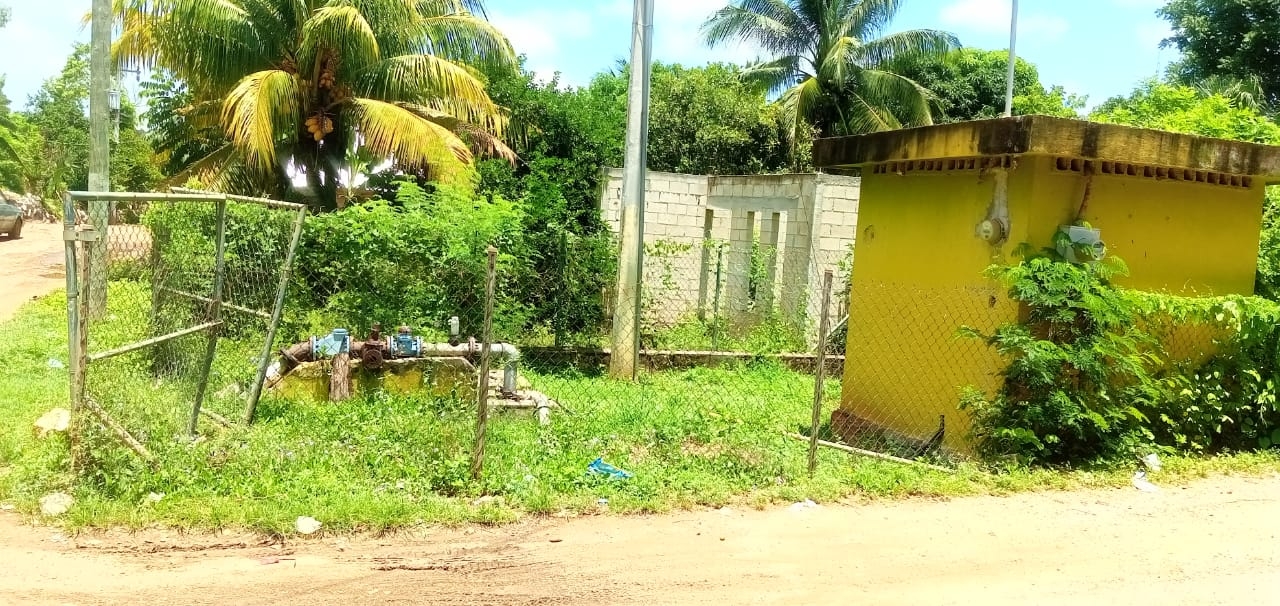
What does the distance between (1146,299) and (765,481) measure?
3092 millimetres

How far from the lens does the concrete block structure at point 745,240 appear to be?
13336 mm

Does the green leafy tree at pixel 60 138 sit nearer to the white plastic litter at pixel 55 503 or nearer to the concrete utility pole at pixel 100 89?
the concrete utility pole at pixel 100 89

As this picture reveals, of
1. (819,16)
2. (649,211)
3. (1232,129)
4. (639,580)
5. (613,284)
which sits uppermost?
(819,16)

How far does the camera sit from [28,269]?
813 inches

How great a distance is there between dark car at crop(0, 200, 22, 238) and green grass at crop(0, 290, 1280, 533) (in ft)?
79.1

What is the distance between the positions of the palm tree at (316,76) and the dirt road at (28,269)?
14.0 ft

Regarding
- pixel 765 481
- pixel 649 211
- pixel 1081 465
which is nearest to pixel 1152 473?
pixel 1081 465

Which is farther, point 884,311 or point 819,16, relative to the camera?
point 819,16

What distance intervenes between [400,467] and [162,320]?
2.02 m

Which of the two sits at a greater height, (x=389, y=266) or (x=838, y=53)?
(x=838, y=53)

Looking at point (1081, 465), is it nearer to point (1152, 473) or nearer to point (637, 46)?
point (1152, 473)

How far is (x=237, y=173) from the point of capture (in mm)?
13852

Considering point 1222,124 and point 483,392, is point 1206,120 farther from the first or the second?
point 483,392

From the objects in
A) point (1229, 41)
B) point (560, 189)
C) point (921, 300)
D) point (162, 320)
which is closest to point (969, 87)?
point (1229, 41)
